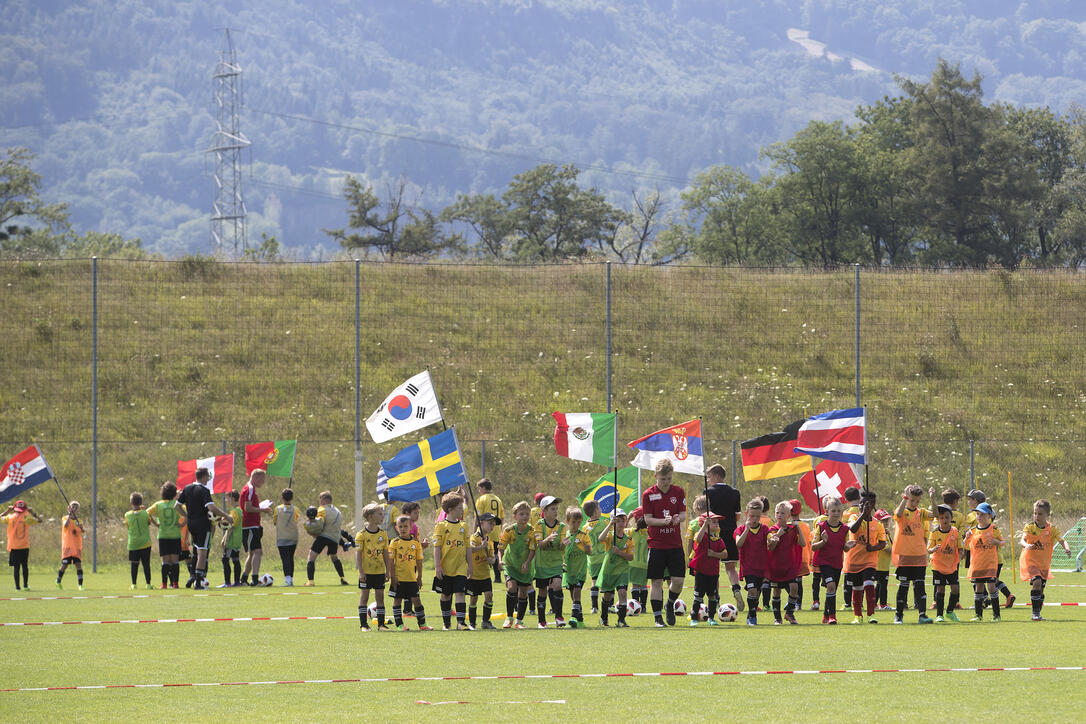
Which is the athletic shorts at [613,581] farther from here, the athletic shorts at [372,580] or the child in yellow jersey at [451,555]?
the athletic shorts at [372,580]

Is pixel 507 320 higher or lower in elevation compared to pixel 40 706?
higher

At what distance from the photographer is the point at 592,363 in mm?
38469

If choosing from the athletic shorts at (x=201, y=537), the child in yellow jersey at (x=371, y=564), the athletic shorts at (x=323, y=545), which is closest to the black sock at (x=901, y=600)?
the child in yellow jersey at (x=371, y=564)

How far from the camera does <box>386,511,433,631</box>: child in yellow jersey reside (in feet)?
54.6

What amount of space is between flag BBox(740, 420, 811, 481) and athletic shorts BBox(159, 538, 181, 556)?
974 cm

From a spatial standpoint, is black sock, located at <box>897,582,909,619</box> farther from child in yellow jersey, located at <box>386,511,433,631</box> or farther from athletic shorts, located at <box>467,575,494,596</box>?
child in yellow jersey, located at <box>386,511,433,631</box>

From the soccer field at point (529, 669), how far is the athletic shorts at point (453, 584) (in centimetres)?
55

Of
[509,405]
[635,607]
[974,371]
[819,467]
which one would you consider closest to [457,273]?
[509,405]

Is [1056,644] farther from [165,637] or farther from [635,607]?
[165,637]

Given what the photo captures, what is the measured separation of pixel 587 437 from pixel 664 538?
5823 millimetres

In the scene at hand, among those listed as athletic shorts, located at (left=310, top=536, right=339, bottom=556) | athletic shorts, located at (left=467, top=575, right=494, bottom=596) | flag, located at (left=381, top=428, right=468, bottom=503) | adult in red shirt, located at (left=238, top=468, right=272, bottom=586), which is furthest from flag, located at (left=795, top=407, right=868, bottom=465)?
adult in red shirt, located at (left=238, top=468, right=272, bottom=586)

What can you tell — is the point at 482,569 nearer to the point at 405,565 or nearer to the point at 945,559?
the point at 405,565

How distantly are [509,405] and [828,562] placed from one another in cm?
2055

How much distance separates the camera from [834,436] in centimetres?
2128
